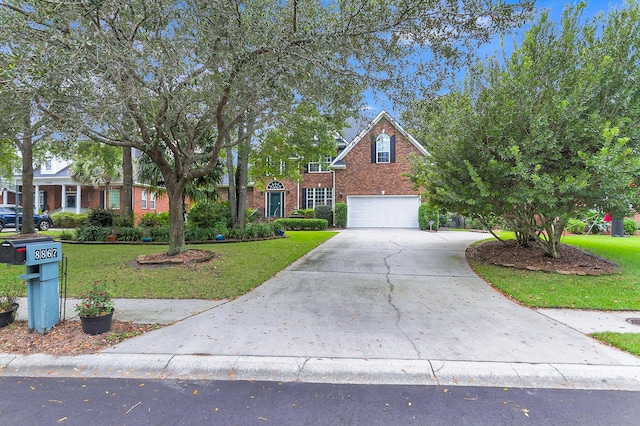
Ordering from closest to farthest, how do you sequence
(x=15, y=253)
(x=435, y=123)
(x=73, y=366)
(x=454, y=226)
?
(x=73, y=366)
(x=15, y=253)
(x=435, y=123)
(x=454, y=226)

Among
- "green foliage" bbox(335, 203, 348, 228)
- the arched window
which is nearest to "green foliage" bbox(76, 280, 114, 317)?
"green foliage" bbox(335, 203, 348, 228)

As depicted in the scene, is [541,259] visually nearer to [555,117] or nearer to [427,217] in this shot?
[555,117]

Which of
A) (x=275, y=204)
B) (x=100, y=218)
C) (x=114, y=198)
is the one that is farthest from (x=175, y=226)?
(x=114, y=198)

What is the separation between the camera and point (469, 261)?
34.5ft

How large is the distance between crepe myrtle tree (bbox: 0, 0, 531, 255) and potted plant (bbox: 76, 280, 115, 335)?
9.33ft

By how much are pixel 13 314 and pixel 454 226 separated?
2344cm

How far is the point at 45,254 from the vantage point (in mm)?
4383

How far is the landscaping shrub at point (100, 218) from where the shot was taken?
51.2 feet

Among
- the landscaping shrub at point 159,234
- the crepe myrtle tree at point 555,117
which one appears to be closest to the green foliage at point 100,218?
the landscaping shrub at point 159,234

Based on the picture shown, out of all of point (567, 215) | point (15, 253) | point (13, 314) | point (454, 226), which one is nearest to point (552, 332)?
point (567, 215)

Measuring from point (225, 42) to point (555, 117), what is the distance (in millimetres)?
6858

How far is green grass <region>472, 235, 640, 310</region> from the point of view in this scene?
6.30m

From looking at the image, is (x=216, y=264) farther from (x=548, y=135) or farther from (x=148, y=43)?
(x=548, y=135)

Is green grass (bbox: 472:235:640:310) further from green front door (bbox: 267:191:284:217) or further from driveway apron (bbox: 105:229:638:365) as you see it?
green front door (bbox: 267:191:284:217)
